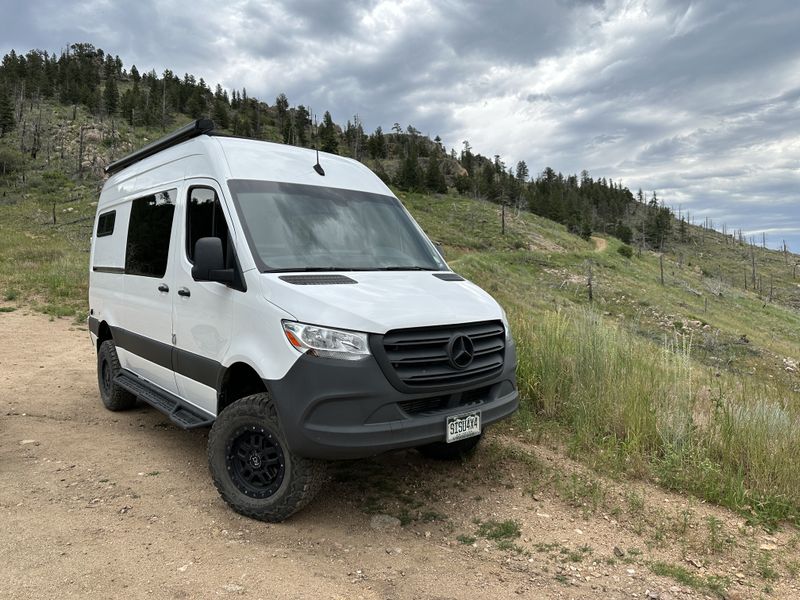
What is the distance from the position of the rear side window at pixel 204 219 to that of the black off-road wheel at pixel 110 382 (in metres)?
2.57

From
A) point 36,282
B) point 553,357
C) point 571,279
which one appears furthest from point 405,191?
point 553,357

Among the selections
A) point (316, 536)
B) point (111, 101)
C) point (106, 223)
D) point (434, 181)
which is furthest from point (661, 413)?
point (111, 101)

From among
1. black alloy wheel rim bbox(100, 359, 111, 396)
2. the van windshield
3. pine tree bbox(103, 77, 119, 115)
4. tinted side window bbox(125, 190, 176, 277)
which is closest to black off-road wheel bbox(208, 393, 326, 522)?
the van windshield

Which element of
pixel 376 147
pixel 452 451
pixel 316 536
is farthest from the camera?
pixel 376 147

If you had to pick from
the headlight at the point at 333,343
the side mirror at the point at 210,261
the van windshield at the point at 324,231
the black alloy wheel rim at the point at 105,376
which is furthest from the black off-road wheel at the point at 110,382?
the headlight at the point at 333,343

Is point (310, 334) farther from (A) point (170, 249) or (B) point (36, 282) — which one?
(B) point (36, 282)

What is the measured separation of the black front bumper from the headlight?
0.04 m

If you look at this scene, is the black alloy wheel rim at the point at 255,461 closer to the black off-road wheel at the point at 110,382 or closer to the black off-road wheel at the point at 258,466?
the black off-road wheel at the point at 258,466

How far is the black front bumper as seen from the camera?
10.5ft

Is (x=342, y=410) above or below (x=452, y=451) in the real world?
above

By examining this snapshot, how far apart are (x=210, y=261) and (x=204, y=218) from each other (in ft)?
2.73

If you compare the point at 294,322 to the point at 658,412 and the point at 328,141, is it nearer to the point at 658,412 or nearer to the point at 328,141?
the point at 658,412

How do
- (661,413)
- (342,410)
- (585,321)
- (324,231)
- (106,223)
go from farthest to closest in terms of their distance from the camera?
1. (106,223)
2. (585,321)
3. (661,413)
4. (324,231)
5. (342,410)

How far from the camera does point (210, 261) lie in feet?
12.0
